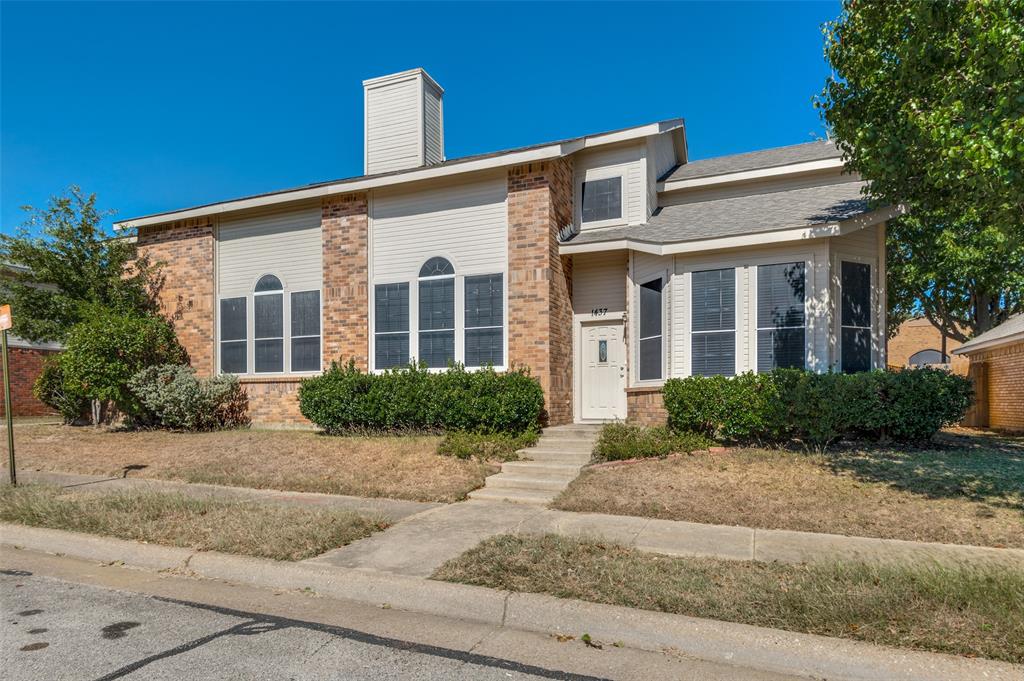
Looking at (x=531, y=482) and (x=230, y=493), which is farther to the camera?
(x=531, y=482)

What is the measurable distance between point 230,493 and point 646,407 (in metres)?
7.16

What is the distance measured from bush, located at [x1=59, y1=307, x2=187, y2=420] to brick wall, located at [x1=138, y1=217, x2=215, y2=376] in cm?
88

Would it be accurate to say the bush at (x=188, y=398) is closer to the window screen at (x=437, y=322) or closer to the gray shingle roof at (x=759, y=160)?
the window screen at (x=437, y=322)

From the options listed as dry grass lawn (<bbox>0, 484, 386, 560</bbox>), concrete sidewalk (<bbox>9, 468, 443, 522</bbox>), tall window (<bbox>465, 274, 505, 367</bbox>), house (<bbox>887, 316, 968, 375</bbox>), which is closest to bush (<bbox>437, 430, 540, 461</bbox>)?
tall window (<bbox>465, 274, 505, 367</bbox>)

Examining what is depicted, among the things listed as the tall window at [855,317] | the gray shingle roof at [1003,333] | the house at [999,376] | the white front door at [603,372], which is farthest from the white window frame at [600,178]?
the gray shingle roof at [1003,333]

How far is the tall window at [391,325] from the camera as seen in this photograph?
43.4 feet

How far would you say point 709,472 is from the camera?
8.27 m

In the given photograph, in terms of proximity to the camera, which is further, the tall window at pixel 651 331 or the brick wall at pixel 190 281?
the brick wall at pixel 190 281

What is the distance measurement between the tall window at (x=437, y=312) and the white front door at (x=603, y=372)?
2754 mm

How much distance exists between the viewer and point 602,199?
13.3m

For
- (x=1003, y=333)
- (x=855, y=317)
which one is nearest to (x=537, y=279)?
(x=855, y=317)

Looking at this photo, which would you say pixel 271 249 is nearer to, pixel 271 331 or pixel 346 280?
pixel 271 331

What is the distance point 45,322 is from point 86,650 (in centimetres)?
1424

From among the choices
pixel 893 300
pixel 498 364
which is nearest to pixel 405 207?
pixel 498 364
